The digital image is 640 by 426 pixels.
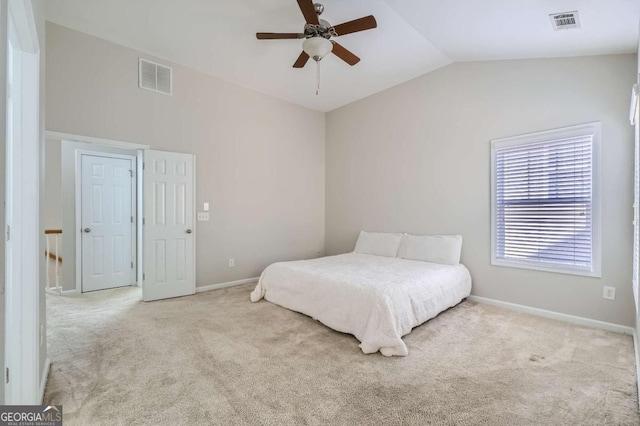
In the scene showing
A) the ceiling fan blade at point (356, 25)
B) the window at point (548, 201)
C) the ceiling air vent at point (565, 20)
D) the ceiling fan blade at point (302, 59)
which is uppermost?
the ceiling fan blade at point (302, 59)

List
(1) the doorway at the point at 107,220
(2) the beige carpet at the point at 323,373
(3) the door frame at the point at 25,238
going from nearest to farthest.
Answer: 1. (3) the door frame at the point at 25,238
2. (2) the beige carpet at the point at 323,373
3. (1) the doorway at the point at 107,220

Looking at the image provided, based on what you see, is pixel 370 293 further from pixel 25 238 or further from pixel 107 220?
pixel 107 220

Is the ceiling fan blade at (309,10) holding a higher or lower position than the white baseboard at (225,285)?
higher

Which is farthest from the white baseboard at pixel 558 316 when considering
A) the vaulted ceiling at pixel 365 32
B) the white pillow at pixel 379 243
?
the vaulted ceiling at pixel 365 32

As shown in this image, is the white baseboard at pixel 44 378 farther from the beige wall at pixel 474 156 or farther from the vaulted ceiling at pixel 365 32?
the beige wall at pixel 474 156

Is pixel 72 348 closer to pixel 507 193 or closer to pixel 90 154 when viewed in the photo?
pixel 90 154

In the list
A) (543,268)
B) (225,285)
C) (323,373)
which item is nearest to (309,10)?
(323,373)

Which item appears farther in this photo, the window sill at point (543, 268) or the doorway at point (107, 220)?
the doorway at point (107, 220)

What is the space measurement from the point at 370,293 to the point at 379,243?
2033 mm

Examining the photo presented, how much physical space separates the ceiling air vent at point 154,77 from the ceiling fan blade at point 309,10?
2.40m

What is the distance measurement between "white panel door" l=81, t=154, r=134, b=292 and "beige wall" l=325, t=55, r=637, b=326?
3420 mm

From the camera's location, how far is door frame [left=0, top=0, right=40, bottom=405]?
156 cm

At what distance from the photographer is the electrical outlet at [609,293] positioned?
2832mm

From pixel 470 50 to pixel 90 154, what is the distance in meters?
5.26
